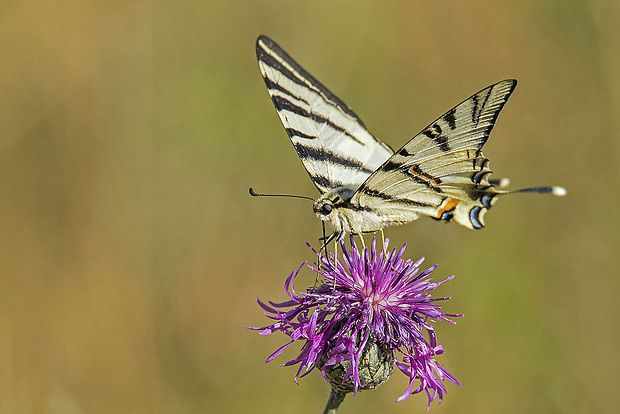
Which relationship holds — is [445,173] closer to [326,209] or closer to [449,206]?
[449,206]

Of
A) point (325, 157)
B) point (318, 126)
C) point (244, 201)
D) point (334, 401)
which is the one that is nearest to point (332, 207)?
point (325, 157)

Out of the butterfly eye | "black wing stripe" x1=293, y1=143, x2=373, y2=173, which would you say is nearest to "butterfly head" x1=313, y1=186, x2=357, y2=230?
the butterfly eye

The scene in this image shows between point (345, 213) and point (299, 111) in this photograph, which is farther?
point (299, 111)

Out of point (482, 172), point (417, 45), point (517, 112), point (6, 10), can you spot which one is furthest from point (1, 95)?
point (517, 112)

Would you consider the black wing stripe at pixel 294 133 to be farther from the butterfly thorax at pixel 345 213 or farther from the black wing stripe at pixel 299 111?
the butterfly thorax at pixel 345 213

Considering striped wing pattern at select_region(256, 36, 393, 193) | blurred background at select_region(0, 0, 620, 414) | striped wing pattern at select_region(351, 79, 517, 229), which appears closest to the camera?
striped wing pattern at select_region(351, 79, 517, 229)

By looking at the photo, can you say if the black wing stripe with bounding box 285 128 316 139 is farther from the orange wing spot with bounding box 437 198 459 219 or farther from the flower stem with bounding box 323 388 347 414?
the flower stem with bounding box 323 388 347 414
